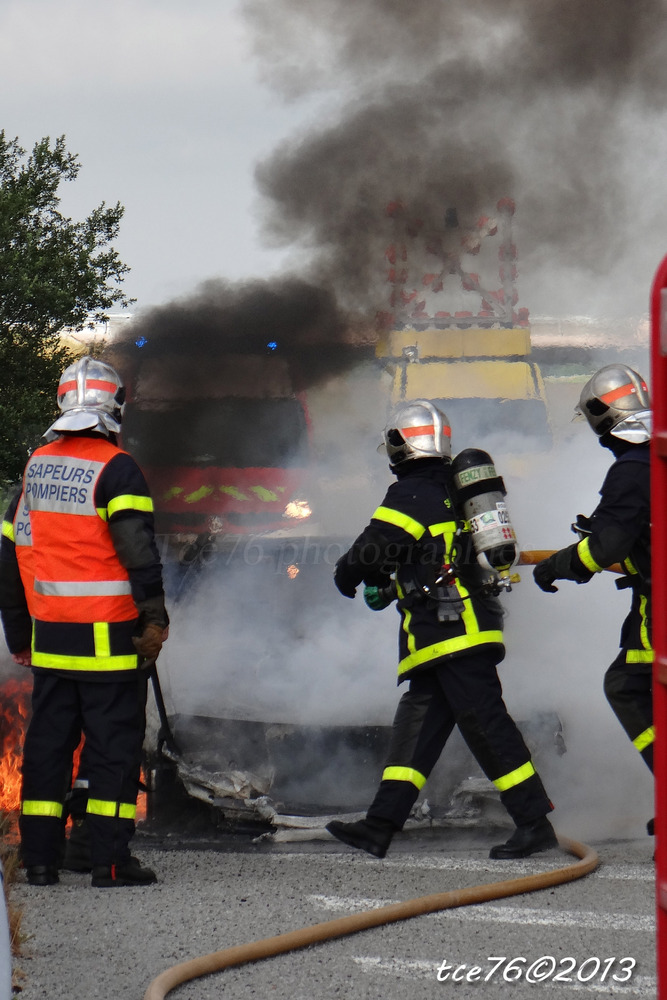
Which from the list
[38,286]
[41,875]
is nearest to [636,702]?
[41,875]

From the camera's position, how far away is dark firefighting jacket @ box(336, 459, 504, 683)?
423 cm

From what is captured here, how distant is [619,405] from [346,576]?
3.69ft

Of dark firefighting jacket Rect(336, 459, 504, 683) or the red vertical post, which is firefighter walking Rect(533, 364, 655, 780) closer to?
dark firefighting jacket Rect(336, 459, 504, 683)

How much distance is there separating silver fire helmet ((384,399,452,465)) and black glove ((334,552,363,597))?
17.4 inches

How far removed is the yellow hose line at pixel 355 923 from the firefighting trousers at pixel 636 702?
40cm

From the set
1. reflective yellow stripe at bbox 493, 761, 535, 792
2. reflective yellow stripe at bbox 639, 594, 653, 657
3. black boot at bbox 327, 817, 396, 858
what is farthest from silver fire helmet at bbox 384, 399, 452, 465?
black boot at bbox 327, 817, 396, 858

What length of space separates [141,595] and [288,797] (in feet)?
3.29

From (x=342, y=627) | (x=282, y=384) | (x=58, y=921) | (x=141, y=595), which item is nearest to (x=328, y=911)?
(x=58, y=921)

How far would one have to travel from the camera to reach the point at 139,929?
11.0 feet

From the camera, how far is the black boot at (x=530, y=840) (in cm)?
411

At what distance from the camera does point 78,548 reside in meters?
3.99

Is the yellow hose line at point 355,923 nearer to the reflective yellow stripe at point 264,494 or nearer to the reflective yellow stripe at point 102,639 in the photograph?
the reflective yellow stripe at point 102,639

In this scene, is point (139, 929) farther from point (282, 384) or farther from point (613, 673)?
point (282, 384)

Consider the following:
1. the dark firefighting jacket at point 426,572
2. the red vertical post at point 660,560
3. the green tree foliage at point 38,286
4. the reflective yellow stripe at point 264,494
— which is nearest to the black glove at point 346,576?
the dark firefighting jacket at point 426,572
